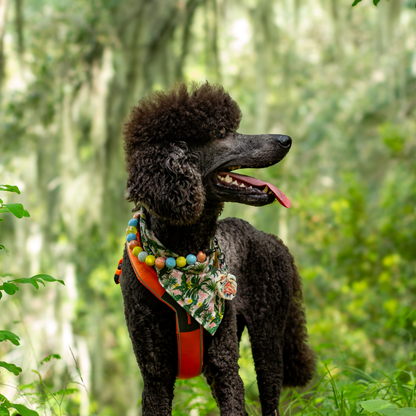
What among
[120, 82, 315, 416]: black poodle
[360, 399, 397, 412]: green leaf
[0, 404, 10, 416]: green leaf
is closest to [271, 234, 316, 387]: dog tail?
[120, 82, 315, 416]: black poodle

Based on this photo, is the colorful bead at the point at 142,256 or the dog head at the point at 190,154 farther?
the colorful bead at the point at 142,256

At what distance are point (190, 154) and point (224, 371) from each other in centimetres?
80

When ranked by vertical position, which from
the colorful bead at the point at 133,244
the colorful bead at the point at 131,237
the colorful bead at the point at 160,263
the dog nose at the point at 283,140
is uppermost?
the dog nose at the point at 283,140

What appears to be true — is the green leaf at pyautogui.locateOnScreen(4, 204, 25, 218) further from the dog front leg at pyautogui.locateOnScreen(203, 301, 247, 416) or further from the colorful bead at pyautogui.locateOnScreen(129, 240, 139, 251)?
the dog front leg at pyautogui.locateOnScreen(203, 301, 247, 416)

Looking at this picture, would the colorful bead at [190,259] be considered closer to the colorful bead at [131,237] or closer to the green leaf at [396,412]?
the colorful bead at [131,237]

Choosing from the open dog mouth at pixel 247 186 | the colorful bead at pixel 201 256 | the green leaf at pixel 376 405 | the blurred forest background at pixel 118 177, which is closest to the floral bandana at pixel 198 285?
the colorful bead at pixel 201 256

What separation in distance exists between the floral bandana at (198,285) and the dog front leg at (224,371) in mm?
72

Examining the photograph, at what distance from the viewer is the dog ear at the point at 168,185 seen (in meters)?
1.61

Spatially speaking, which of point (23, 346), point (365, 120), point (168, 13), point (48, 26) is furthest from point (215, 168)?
point (365, 120)

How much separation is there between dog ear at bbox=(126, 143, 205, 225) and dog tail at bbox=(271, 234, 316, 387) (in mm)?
826

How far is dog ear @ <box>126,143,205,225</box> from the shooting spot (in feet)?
5.29

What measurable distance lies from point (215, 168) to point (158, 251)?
0.36 meters

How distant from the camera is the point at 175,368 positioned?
5.88 ft

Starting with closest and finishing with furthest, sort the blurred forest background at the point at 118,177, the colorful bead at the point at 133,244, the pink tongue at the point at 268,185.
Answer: the pink tongue at the point at 268,185, the colorful bead at the point at 133,244, the blurred forest background at the point at 118,177
